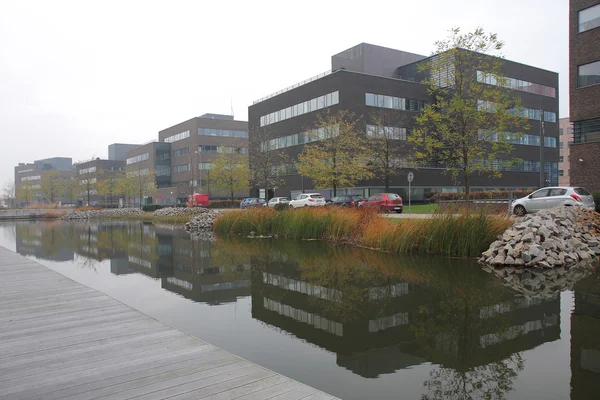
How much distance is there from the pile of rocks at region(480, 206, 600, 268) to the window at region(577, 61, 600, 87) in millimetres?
17481

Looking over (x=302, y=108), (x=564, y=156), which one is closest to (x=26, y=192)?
(x=302, y=108)

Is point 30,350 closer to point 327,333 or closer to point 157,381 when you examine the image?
point 157,381

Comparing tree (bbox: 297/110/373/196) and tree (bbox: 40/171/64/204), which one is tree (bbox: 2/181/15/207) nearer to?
tree (bbox: 40/171/64/204)

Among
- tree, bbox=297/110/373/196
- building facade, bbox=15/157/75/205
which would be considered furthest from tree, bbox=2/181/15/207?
tree, bbox=297/110/373/196

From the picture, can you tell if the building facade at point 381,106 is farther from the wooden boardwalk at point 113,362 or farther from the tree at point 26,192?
the tree at point 26,192

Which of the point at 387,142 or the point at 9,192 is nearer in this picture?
the point at 387,142

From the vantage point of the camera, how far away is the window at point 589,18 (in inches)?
1006

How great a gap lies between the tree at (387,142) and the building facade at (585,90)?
14235mm

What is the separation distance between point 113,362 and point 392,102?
44307 mm

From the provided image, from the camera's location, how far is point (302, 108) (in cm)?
4938

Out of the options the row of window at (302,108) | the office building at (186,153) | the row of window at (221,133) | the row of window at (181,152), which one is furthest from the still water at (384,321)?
the row of window at (181,152)

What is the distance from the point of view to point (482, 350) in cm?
526

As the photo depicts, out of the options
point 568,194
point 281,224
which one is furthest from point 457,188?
point 281,224

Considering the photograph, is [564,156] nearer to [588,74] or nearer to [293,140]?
[293,140]
